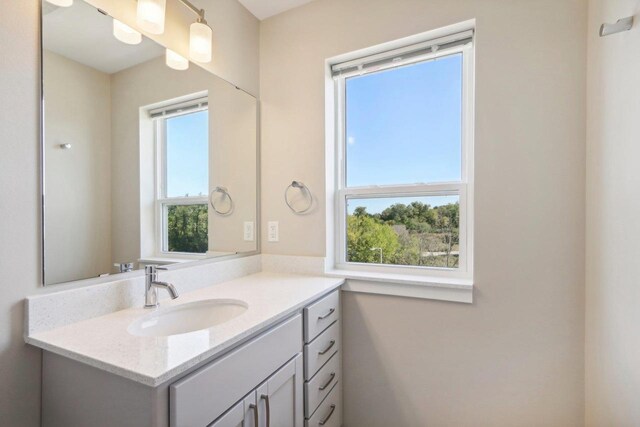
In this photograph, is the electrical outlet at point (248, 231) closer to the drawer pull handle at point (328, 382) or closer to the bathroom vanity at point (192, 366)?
the bathroom vanity at point (192, 366)

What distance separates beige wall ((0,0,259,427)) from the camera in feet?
2.80

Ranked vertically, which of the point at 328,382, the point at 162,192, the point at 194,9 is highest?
the point at 194,9

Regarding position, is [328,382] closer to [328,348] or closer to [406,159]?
[328,348]

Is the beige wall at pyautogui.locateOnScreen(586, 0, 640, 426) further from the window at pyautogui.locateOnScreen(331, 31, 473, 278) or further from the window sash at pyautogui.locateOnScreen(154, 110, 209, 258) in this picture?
the window sash at pyautogui.locateOnScreen(154, 110, 209, 258)

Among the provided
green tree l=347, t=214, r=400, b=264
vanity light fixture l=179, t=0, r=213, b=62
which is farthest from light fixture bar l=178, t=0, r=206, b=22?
green tree l=347, t=214, r=400, b=264

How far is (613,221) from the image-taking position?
0.98 meters

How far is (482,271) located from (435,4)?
132cm

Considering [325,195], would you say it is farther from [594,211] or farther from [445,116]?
[594,211]

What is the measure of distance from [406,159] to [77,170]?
1.50 m

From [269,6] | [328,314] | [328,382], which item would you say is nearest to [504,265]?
[328,314]

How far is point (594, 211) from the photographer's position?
113 centimetres

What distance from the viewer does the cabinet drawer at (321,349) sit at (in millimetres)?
1260

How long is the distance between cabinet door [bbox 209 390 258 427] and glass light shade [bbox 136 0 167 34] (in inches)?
56.3

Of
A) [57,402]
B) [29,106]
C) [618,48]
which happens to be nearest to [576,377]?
[618,48]
